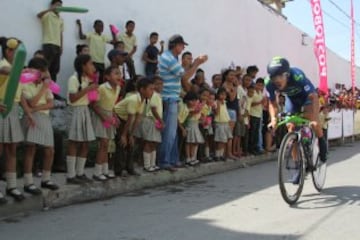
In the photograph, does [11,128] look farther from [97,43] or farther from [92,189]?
[97,43]

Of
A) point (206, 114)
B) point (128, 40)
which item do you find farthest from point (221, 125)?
point (128, 40)

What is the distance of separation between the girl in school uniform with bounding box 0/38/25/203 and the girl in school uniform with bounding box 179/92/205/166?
3713mm

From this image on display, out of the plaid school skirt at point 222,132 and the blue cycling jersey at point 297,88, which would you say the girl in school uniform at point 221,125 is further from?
the blue cycling jersey at point 297,88

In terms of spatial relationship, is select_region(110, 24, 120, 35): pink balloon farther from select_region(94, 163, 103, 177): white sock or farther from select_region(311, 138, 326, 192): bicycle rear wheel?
select_region(311, 138, 326, 192): bicycle rear wheel

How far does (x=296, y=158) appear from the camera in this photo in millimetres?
6305

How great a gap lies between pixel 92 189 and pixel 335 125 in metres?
11.9

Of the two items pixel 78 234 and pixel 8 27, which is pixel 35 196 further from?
pixel 8 27

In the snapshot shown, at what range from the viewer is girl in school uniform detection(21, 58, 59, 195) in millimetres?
5852

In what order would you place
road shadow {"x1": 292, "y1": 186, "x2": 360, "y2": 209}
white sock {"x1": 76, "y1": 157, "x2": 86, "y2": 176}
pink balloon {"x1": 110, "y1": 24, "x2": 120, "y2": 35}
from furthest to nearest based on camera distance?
pink balloon {"x1": 110, "y1": 24, "x2": 120, "y2": 35}
white sock {"x1": 76, "y1": 157, "x2": 86, "y2": 176}
road shadow {"x1": 292, "y1": 186, "x2": 360, "y2": 209}

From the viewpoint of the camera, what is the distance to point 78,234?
4.81 m

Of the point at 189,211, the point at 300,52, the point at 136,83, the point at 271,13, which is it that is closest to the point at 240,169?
the point at 136,83

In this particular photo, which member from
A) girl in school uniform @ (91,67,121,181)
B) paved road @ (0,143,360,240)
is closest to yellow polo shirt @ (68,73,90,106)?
girl in school uniform @ (91,67,121,181)

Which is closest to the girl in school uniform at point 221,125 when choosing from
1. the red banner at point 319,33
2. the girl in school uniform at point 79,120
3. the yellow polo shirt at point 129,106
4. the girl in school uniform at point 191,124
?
the girl in school uniform at point 191,124

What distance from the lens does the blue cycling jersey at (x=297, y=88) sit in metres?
6.52
